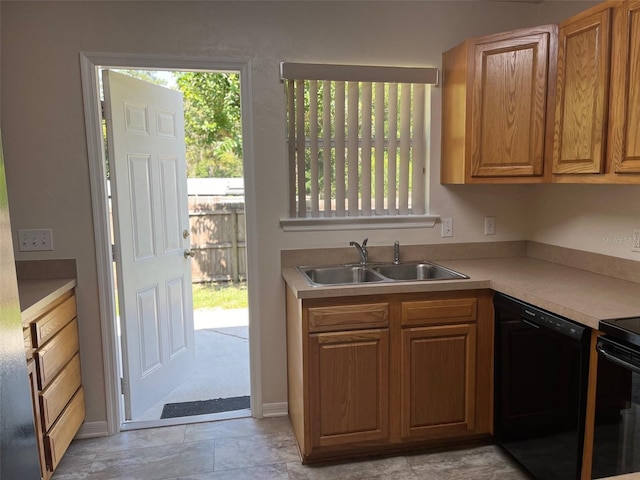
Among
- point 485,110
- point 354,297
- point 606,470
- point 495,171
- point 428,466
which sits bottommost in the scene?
point 428,466

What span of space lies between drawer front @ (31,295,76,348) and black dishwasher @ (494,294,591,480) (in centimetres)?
210

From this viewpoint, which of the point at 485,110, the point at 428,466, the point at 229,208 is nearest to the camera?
the point at 428,466

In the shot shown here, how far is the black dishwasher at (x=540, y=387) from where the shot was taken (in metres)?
1.78

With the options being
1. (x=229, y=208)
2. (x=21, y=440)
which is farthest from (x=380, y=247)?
(x=229, y=208)

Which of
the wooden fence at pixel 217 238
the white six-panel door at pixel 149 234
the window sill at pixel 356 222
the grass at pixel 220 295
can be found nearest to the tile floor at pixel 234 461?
the white six-panel door at pixel 149 234

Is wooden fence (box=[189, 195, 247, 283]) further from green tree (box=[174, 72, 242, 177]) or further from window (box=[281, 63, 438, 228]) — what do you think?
window (box=[281, 63, 438, 228])

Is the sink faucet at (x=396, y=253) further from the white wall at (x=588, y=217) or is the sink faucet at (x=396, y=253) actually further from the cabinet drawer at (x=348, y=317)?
the white wall at (x=588, y=217)

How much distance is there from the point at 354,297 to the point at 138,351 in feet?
4.78

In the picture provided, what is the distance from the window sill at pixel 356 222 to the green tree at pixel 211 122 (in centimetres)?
455

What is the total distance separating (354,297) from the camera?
2203mm

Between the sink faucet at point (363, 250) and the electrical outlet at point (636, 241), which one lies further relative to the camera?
the sink faucet at point (363, 250)

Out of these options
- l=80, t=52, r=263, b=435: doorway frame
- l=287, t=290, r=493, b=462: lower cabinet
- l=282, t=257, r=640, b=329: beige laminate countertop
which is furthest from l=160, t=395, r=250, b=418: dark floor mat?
l=282, t=257, r=640, b=329: beige laminate countertop

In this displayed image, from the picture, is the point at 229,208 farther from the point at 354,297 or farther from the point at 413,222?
the point at 354,297

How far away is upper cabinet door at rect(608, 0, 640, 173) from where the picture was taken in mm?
1836
